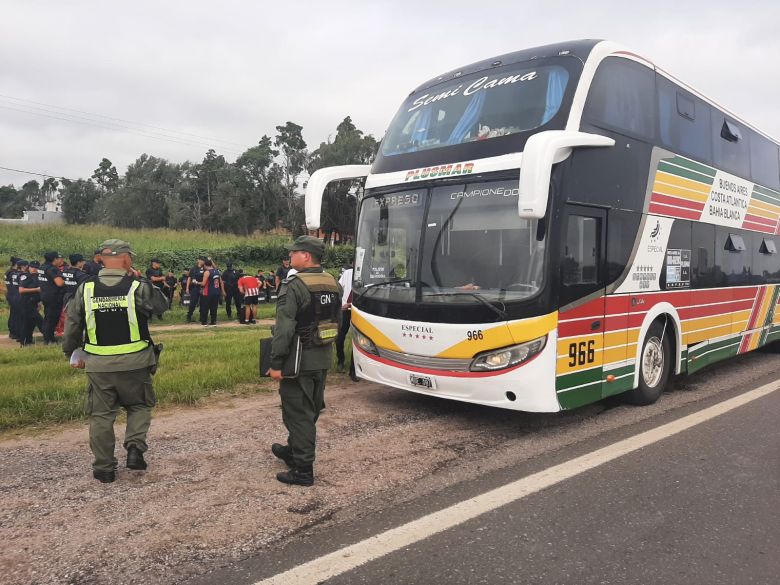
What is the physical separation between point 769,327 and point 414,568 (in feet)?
29.0

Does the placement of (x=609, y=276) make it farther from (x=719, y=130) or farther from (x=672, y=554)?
(x=719, y=130)

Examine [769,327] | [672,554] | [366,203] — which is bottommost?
[672,554]

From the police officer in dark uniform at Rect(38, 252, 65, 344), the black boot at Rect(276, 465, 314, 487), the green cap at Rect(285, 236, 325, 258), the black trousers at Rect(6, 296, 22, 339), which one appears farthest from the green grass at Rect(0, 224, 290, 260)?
the black boot at Rect(276, 465, 314, 487)

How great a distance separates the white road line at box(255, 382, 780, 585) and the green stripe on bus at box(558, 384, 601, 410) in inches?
19.5

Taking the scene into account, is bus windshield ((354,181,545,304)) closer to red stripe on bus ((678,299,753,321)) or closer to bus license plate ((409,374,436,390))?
bus license plate ((409,374,436,390))

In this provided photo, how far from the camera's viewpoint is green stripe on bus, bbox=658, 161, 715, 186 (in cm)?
666

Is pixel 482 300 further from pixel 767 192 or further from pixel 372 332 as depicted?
pixel 767 192

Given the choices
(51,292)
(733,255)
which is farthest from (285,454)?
(51,292)

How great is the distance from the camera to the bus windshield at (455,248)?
5238 millimetres

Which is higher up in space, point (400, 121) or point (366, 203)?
point (400, 121)

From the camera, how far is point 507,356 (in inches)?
205

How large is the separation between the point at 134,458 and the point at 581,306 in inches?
157

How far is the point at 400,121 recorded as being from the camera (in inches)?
265

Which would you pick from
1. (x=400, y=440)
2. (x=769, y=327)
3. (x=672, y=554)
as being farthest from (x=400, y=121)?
(x=769, y=327)
